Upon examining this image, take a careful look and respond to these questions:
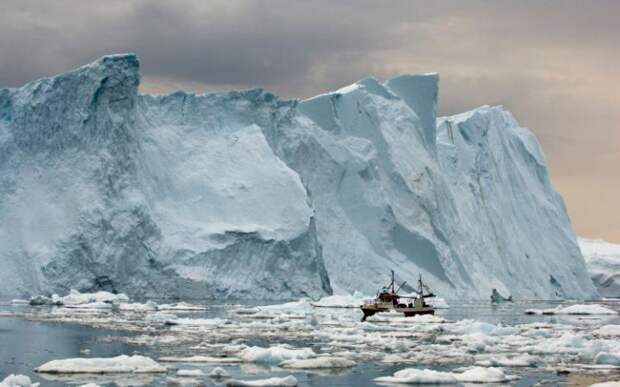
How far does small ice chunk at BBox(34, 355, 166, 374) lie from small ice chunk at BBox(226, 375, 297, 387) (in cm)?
178

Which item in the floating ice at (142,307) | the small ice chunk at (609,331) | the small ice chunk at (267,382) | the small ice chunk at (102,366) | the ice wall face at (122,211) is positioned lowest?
the small ice chunk at (267,382)

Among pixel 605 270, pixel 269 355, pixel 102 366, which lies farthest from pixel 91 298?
pixel 605 270

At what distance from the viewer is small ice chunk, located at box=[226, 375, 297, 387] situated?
1344cm

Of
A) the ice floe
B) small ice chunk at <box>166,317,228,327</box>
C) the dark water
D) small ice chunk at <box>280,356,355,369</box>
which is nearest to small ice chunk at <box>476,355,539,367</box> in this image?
the dark water

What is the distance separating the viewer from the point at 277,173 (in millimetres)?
47281

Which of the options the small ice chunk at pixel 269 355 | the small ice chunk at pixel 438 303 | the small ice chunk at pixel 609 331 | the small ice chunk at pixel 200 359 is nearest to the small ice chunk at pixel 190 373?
the small ice chunk at pixel 200 359

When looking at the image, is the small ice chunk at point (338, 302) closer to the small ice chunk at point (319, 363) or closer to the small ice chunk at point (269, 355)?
the small ice chunk at point (269, 355)

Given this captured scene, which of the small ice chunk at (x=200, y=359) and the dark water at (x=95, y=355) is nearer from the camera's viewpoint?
the dark water at (x=95, y=355)

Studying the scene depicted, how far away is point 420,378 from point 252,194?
107 ft

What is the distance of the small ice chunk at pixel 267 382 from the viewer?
44.1 ft

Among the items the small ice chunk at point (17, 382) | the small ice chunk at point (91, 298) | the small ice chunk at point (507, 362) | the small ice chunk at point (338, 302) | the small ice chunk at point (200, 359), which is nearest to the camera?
the small ice chunk at point (17, 382)

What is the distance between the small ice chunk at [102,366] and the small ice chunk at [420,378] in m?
Result: 3.46

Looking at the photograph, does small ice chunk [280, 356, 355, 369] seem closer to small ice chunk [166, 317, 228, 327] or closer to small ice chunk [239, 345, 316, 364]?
small ice chunk [239, 345, 316, 364]

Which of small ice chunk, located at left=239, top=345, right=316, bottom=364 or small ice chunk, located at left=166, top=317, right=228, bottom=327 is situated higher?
small ice chunk, located at left=166, top=317, right=228, bottom=327
